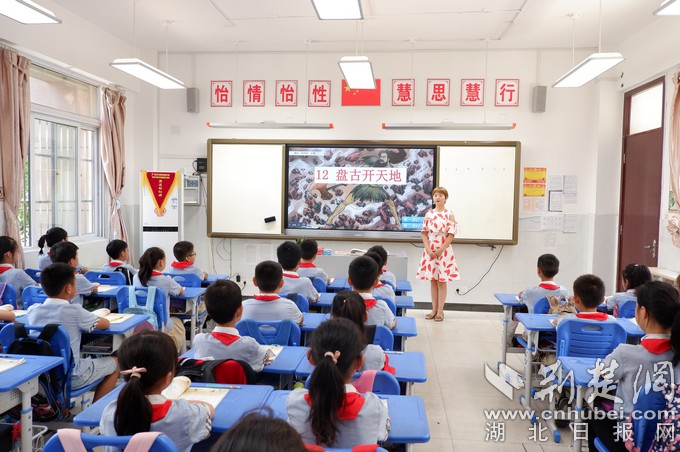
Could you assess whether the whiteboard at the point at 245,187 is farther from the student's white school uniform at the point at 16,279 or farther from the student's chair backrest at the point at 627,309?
the student's chair backrest at the point at 627,309

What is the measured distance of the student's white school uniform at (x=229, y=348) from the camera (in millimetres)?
2090

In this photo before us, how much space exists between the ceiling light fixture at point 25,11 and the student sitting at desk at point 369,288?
301 centimetres

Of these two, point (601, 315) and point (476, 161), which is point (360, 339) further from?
point (476, 161)

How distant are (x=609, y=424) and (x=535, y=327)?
823mm

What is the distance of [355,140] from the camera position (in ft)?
21.0

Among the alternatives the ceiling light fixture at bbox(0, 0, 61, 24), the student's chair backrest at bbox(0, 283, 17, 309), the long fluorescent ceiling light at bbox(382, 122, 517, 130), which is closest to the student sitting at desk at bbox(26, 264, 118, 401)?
the student's chair backrest at bbox(0, 283, 17, 309)

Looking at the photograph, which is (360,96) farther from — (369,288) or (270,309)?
(270,309)

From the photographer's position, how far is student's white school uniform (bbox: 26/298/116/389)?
2562 millimetres

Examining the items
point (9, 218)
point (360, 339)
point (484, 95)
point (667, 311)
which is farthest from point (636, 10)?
point (9, 218)

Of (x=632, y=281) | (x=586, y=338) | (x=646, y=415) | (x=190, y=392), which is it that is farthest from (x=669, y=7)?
(x=190, y=392)

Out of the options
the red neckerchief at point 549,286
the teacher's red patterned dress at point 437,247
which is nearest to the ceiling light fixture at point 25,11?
the teacher's red patterned dress at point 437,247

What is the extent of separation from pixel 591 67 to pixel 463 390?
123 inches

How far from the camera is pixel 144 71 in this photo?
499 centimetres

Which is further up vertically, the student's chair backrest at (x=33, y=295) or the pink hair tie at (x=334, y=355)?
the pink hair tie at (x=334, y=355)
